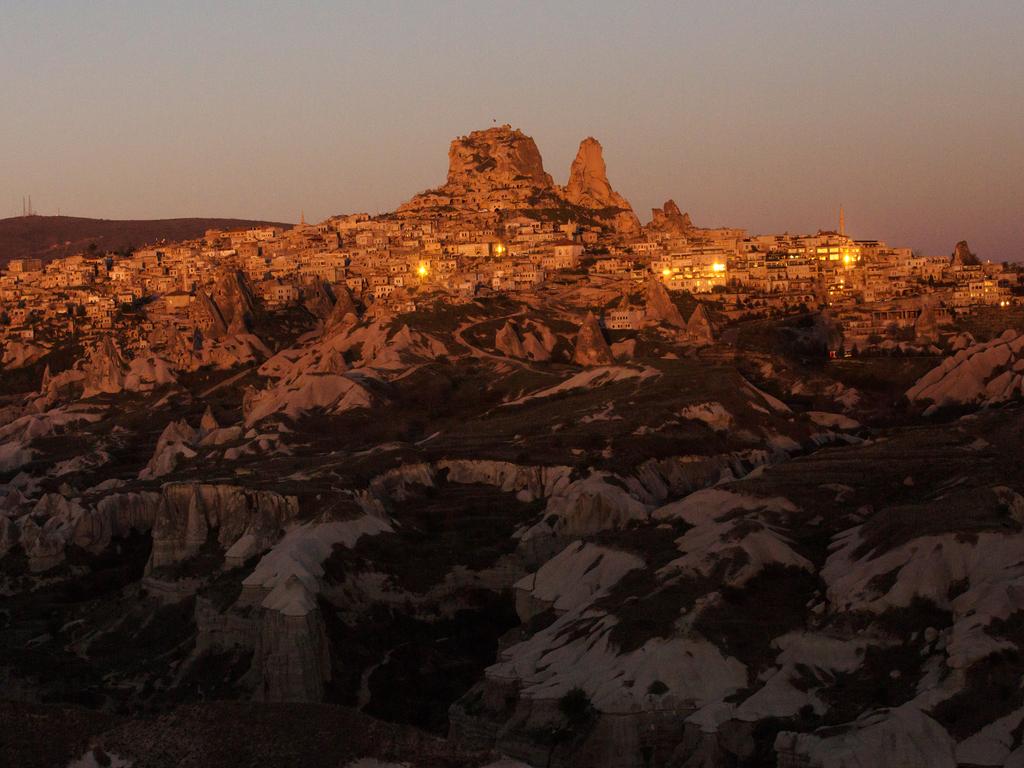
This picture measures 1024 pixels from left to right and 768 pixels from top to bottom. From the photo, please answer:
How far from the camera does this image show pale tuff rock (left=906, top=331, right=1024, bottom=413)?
136000 millimetres

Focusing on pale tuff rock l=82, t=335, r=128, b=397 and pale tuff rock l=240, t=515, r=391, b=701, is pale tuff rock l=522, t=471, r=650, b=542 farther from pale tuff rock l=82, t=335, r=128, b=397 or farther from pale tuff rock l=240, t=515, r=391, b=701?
pale tuff rock l=82, t=335, r=128, b=397

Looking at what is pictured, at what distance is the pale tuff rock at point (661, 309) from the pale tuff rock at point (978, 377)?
112ft

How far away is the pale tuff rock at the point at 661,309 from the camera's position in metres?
178

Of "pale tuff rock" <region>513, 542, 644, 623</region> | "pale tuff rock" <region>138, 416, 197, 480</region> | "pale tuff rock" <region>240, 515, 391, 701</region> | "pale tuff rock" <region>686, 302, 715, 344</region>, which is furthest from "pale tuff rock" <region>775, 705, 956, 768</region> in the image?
"pale tuff rock" <region>686, 302, 715, 344</region>

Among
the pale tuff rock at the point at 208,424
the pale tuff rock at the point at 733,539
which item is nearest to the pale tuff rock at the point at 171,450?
the pale tuff rock at the point at 208,424

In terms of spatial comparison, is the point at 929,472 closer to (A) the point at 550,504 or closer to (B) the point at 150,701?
(A) the point at 550,504

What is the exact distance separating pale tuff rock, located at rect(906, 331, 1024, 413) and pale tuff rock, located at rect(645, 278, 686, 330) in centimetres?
3402

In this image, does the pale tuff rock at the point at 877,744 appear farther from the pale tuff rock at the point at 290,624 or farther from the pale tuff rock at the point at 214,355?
the pale tuff rock at the point at 214,355

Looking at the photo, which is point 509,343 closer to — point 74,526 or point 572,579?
point 74,526

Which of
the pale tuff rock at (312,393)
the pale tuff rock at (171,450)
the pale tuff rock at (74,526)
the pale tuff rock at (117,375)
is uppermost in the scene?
the pale tuff rock at (312,393)

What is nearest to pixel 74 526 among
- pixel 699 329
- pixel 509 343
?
pixel 509 343

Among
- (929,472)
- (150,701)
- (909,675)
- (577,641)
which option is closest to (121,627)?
(150,701)

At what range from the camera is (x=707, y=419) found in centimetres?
12475

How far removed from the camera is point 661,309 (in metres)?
181
